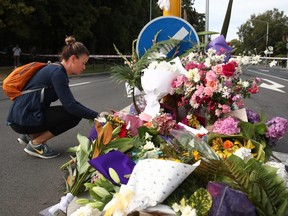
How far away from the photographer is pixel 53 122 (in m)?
5.05

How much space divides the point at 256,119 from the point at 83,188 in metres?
1.64

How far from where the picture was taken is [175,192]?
2363 millimetres

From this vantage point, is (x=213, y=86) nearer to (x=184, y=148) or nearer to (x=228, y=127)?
(x=228, y=127)

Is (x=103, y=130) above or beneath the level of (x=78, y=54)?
beneath

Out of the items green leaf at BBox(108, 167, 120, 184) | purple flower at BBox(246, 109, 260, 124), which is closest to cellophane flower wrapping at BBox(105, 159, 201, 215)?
green leaf at BBox(108, 167, 120, 184)

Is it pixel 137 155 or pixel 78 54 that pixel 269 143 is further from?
pixel 78 54

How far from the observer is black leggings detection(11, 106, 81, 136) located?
16.3 ft

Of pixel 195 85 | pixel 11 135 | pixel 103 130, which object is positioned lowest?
pixel 11 135

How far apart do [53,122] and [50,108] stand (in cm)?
18

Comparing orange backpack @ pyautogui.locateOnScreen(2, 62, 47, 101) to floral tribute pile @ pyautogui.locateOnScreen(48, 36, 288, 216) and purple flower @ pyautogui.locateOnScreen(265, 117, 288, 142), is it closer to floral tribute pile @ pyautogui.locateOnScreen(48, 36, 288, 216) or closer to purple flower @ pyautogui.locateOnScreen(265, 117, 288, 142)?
floral tribute pile @ pyautogui.locateOnScreen(48, 36, 288, 216)

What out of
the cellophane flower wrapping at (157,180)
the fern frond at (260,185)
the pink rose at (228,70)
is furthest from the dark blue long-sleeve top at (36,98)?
the fern frond at (260,185)

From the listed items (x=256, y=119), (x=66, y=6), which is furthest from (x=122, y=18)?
(x=256, y=119)

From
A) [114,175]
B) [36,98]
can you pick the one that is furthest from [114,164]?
[36,98]

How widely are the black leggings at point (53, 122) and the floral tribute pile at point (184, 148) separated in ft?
3.46
